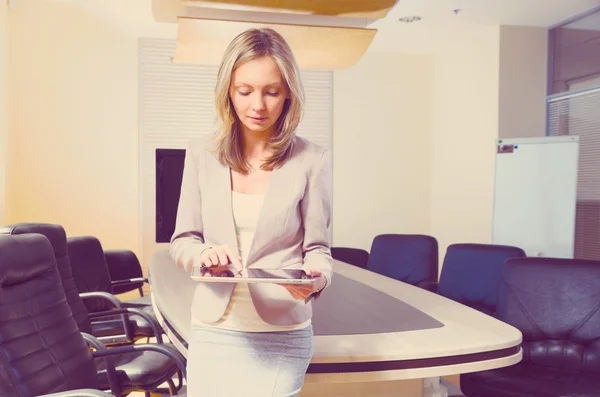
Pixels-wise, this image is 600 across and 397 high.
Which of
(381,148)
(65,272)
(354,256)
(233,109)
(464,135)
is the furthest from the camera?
(381,148)

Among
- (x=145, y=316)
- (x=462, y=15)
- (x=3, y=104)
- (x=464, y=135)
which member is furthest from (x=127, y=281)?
(x=464, y=135)

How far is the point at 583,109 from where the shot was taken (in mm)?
6176

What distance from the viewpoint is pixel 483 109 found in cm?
677

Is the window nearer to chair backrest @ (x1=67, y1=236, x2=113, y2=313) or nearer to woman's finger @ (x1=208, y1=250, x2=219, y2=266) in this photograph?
chair backrest @ (x1=67, y1=236, x2=113, y2=313)

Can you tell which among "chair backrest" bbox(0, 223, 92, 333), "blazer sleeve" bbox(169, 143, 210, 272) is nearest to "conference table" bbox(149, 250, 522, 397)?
"chair backrest" bbox(0, 223, 92, 333)

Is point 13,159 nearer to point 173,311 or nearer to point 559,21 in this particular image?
point 173,311

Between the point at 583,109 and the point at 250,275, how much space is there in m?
6.06

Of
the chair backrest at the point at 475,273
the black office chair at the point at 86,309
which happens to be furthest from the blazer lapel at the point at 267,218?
the chair backrest at the point at 475,273

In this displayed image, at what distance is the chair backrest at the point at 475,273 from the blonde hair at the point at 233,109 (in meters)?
2.66

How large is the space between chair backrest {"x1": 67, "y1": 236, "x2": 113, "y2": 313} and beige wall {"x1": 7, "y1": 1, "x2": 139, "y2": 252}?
2804mm

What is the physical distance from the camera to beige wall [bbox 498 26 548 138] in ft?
21.5

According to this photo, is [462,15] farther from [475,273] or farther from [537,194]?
[475,273]

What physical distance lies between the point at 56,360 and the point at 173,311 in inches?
22.9

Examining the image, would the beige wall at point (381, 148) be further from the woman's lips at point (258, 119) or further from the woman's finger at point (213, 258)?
the woman's finger at point (213, 258)
